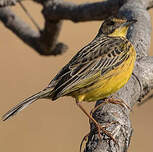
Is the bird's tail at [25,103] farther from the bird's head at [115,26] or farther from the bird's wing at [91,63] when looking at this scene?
the bird's head at [115,26]

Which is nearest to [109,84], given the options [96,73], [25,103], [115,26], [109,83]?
[109,83]

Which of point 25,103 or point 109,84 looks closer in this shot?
point 25,103

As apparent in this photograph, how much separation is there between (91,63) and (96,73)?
15 cm

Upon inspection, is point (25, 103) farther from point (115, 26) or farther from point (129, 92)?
point (115, 26)

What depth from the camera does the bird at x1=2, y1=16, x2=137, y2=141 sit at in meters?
5.79

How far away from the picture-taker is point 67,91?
19.1ft

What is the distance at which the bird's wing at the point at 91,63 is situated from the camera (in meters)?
5.92

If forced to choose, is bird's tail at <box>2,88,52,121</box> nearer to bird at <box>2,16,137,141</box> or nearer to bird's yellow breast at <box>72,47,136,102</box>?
bird at <box>2,16,137,141</box>

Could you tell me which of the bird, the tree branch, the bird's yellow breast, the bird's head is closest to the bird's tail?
the bird

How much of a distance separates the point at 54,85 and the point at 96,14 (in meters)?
1.80

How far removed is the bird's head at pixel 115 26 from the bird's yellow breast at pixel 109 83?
513 mm

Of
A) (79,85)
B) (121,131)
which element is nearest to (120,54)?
(79,85)

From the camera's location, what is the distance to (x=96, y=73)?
6129mm

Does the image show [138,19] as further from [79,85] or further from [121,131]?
[121,131]
